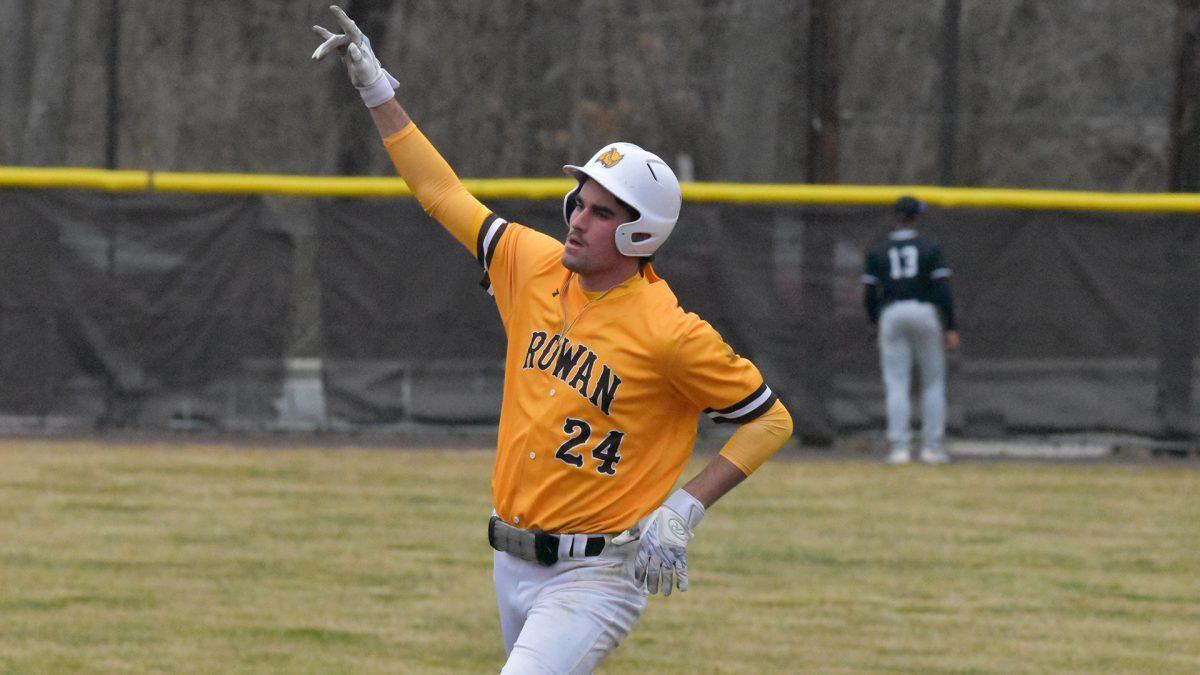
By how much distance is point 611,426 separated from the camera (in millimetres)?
5289

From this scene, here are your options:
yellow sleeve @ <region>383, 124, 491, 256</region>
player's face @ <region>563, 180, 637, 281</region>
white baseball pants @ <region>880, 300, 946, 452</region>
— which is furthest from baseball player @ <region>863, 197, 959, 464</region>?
player's face @ <region>563, 180, 637, 281</region>

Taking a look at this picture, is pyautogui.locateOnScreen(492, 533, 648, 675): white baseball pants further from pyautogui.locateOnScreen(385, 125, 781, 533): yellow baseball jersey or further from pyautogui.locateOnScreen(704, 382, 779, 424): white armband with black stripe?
pyautogui.locateOnScreen(704, 382, 779, 424): white armband with black stripe

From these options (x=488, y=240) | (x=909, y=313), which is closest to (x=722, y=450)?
(x=488, y=240)

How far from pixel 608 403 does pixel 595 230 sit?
1.64ft

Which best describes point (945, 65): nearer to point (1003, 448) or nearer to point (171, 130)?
point (1003, 448)

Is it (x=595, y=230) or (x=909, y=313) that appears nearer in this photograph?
(x=595, y=230)

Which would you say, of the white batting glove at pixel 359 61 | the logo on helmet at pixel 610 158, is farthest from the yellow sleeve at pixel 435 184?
the logo on helmet at pixel 610 158

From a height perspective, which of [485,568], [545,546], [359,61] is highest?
[359,61]

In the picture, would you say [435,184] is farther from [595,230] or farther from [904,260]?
[904,260]

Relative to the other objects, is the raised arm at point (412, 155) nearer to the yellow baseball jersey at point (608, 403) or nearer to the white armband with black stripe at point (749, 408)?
the yellow baseball jersey at point (608, 403)

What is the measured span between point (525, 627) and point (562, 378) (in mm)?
721

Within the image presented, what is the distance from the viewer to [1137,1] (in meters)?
32.5

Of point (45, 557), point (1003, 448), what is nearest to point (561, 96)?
point (1003, 448)

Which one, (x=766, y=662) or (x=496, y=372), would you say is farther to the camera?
(x=496, y=372)
